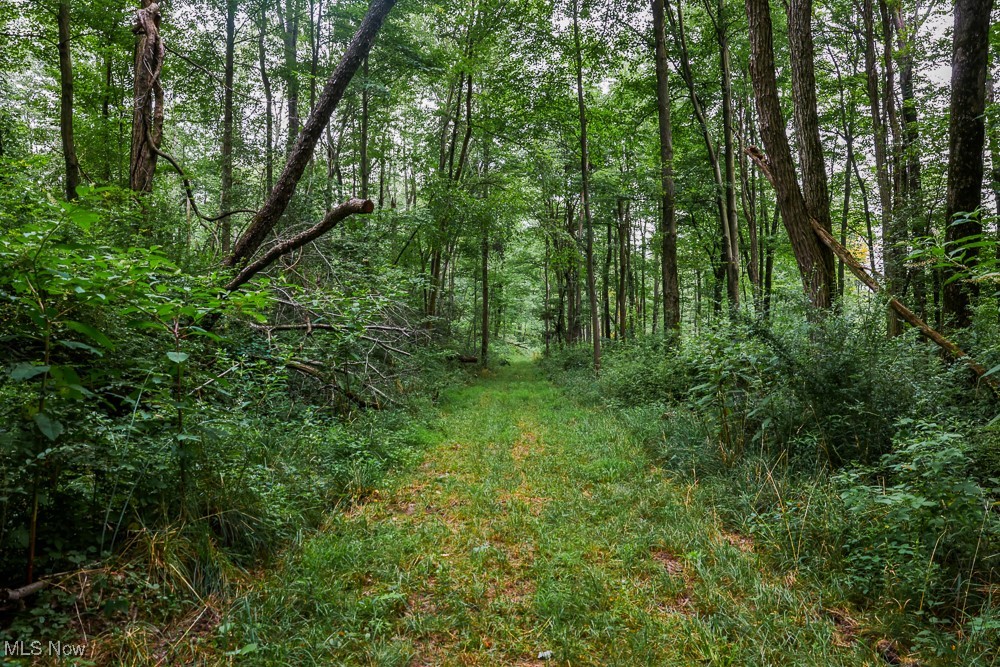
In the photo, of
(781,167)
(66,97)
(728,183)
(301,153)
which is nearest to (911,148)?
(728,183)

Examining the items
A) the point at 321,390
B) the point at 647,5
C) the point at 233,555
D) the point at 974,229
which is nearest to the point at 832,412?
the point at 974,229

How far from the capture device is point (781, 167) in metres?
5.59

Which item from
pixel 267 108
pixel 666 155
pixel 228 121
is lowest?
pixel 666 155

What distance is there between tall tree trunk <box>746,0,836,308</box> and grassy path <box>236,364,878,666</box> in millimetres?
3362

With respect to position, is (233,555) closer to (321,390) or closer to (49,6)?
(321,390)

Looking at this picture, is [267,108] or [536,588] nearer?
[536,588]

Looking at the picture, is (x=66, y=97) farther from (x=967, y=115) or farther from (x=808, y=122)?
(x=967, y=115)

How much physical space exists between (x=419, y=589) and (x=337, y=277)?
5.78 meters

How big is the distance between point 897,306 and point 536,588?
4520mm

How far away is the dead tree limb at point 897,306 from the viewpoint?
3451 mm

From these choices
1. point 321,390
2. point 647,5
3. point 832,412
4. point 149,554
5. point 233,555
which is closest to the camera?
point 149,554

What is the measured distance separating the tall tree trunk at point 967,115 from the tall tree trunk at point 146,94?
9706 millimetres

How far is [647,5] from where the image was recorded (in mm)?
10898

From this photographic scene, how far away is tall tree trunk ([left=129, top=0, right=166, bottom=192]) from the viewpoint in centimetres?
520
